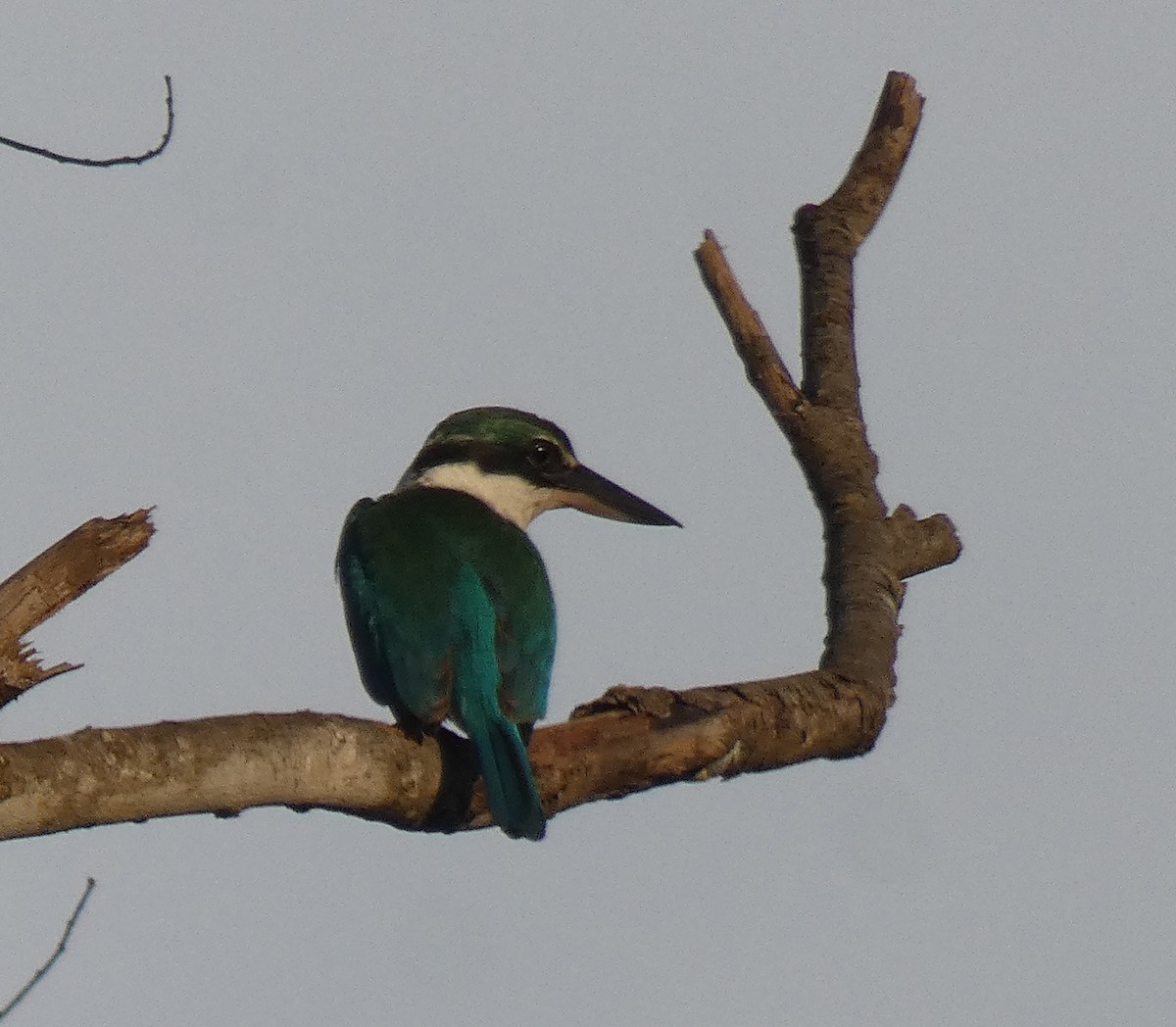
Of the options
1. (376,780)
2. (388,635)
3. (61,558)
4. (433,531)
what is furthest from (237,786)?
(433,531)

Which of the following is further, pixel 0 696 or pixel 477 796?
pixel 477 796

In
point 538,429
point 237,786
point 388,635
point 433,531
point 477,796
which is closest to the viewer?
point 237,786

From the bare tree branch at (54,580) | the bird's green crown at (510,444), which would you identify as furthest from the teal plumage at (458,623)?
the bare tree branch at (54,580)

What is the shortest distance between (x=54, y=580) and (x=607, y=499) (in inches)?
112

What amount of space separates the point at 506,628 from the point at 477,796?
0.90m

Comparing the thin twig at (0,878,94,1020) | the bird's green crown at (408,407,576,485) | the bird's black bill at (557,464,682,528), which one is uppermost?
the bird's green crown at (408,407,576,485)

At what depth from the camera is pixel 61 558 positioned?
11.5 feet

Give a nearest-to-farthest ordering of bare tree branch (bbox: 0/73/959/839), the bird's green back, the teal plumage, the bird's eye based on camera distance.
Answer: bare tree branch (bbox: 0/73/959/839) → the teal plumage → the bird's green back → the bird's eye

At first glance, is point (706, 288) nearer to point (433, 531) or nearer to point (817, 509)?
point (817, 509)

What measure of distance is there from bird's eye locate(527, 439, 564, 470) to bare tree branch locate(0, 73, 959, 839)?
0.86 m

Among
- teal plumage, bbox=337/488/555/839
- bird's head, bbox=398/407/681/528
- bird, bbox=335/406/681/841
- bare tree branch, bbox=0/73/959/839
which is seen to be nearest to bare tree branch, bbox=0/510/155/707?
bare tree branch, bbox=0/73/959/839

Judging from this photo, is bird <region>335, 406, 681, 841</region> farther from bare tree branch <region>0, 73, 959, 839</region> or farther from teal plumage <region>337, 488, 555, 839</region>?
bare tree branch <region>0, 73, 959, 839</region>

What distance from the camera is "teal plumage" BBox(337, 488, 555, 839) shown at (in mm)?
4109

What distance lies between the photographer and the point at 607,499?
19.9 ft
